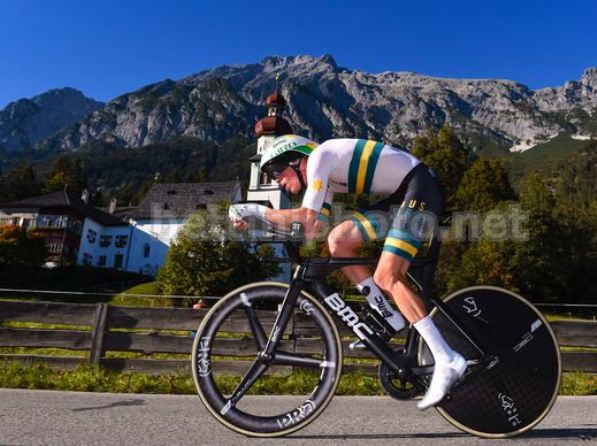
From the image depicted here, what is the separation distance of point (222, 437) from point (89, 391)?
355 centimetres

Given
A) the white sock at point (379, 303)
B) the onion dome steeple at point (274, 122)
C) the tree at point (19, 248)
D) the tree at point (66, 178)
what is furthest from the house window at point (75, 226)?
the white sock at point (379, 303)

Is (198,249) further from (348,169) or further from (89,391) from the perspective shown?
(348,169)

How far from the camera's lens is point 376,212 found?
377cm

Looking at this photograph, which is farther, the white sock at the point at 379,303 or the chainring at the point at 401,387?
the white sock at the point at 379,303

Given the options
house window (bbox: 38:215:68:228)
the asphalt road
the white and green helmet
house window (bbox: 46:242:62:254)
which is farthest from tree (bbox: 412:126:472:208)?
the white and green helmet

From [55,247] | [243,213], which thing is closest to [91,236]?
[55,247]

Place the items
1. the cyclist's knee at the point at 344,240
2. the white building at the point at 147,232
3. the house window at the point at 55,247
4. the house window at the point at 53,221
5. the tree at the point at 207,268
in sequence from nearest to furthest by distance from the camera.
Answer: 1. the cyclist's knee at the point at 344,240
2. the tree at the point at 207,268
3. the house window at the point at 55,247
4. the house window at the point at 53,221
5. the white building at the point at 147,232

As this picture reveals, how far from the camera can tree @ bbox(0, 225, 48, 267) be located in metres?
52.8

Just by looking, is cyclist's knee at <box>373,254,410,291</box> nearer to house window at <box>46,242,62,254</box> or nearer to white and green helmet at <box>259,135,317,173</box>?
white and green helmet at <box>259,135,317,173</box>

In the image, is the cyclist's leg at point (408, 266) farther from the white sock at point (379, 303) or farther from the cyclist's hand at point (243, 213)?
the cyclist's hand at point (243, 213)

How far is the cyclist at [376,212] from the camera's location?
344 centimetres

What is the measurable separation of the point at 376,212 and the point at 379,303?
2.30 feet

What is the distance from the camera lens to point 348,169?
11.8 feet

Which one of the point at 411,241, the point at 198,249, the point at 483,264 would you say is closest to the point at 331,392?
the point at 411,241
